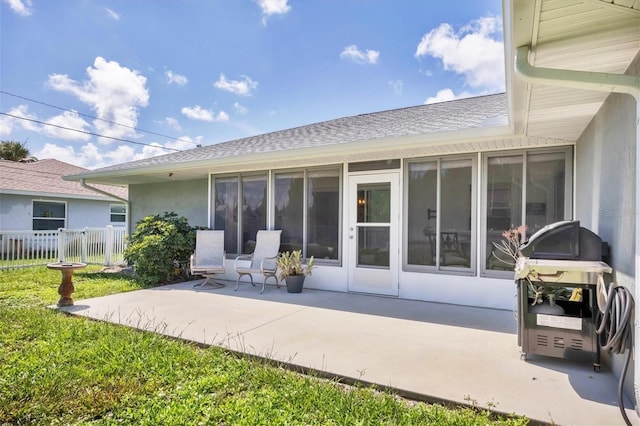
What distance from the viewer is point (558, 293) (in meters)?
3.24

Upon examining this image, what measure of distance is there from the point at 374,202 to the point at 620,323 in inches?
161

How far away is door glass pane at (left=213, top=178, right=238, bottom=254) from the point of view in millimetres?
7934

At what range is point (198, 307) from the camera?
5.28 m

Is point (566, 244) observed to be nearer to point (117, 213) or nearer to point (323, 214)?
point (323, 214)

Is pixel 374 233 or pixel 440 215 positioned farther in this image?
pixel 374 233

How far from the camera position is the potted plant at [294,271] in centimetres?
630

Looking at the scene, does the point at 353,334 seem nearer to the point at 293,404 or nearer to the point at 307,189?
the point at 293,404

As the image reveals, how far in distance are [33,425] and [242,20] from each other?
32.5ft

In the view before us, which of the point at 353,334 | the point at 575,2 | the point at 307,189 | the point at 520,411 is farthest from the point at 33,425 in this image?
the point at 307,189

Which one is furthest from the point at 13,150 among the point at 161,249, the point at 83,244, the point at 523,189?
the point at 523,189

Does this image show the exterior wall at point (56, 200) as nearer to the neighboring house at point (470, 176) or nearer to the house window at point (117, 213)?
the house window at point (117, 213)

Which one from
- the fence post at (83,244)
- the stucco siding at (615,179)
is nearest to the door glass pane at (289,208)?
the stucco siding at (615,179)

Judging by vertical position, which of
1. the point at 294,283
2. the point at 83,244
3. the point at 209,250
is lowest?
the point at 294,283

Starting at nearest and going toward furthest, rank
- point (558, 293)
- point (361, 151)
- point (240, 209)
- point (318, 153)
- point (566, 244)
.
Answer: point (566, 244) < point (558, 293) < point (361, 151) < point (318, 153) < point (240, 209)
